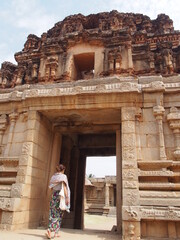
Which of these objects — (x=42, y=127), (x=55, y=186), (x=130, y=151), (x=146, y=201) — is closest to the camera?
(x=146, y=201)

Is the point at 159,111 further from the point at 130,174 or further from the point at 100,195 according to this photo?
the point at 100,195

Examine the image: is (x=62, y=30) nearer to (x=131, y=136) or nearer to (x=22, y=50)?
(x=22, y=50)

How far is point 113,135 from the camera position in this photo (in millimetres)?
9875

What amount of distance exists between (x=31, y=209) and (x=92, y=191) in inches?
702

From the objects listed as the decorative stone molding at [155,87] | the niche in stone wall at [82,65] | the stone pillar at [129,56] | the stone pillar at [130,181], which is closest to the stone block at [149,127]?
the stone pillar at [130,181]

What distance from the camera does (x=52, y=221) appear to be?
4.46 metres

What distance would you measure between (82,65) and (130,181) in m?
7.99

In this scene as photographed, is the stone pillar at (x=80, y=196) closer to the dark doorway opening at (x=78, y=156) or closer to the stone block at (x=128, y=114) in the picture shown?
Result: the dark doorway opening at (x=78, y=156)

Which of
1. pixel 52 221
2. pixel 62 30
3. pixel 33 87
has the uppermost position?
pixel 62 30

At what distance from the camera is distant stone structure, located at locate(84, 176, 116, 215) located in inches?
821

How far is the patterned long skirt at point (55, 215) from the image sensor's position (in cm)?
442

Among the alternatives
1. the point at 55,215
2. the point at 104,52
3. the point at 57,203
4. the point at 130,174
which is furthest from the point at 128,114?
the point at 104,52

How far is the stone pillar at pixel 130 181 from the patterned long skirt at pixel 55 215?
1.45 metres

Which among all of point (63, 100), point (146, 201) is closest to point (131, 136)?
point (146, 201)
